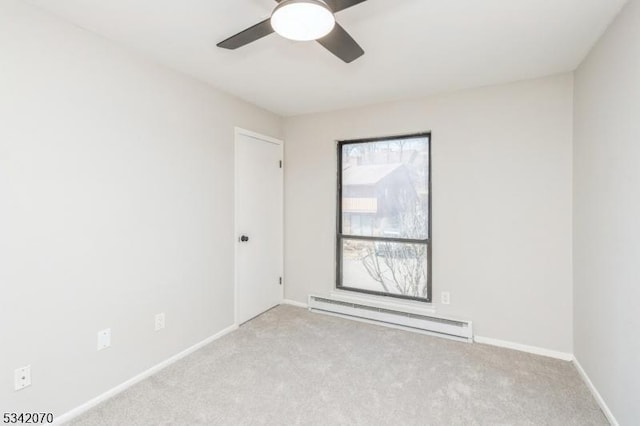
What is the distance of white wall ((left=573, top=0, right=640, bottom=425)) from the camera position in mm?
1577

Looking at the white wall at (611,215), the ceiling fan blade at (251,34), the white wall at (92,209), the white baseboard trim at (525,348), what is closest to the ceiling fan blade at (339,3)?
the ceiling fan blade at (251,34)

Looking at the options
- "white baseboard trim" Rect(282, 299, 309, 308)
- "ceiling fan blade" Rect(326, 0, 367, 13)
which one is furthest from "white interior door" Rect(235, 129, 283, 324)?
"ceiling fan blade" Rect(326, 0, 367, 13)

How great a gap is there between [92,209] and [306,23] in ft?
5.58

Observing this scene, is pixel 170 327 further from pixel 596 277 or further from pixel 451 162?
pixel 596 277

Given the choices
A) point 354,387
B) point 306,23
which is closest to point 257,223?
point 354,387

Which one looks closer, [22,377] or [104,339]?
[22,377]

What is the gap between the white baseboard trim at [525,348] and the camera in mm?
2523

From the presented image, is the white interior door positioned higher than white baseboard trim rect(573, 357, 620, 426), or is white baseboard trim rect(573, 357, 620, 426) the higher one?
the white interior door

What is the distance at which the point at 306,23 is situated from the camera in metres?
1.36

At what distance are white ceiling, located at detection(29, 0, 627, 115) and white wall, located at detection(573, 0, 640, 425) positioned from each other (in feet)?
0.80

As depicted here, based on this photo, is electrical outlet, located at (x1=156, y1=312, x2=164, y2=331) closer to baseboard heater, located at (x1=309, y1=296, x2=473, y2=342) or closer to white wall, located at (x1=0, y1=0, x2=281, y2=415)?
white wall, located at (x1=0, y1=0, x2=281, y2=415)

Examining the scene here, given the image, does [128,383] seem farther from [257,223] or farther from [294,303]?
[294,303]

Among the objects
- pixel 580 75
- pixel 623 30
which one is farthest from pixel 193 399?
pixel 580 75

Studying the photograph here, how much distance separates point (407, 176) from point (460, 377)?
1.85 m
